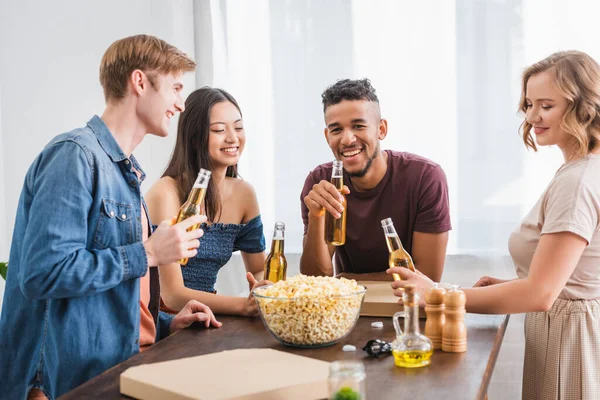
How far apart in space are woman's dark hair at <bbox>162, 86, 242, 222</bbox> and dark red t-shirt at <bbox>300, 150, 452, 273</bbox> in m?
0.53

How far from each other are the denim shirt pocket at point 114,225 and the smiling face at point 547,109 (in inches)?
45.5

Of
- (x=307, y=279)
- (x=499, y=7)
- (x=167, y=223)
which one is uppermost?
(x=499, y=7)

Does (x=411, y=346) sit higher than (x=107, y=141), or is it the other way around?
(x=107, y=141)

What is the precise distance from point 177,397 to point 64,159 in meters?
0.68

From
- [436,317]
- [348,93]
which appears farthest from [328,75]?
[436,317]

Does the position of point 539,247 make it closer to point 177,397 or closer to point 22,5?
point 177,397

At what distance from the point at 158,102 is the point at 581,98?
1.14 m

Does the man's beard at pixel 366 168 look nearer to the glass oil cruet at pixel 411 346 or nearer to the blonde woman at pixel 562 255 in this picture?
the blonde woman at pixel 562 255

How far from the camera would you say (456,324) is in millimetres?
1468

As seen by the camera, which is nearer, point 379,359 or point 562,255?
point 379,359

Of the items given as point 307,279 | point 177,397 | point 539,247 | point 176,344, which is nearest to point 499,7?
point 539,247

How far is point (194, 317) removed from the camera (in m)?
1.77

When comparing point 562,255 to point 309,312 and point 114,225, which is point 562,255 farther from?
point 114,225

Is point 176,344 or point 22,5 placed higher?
point 22,5
